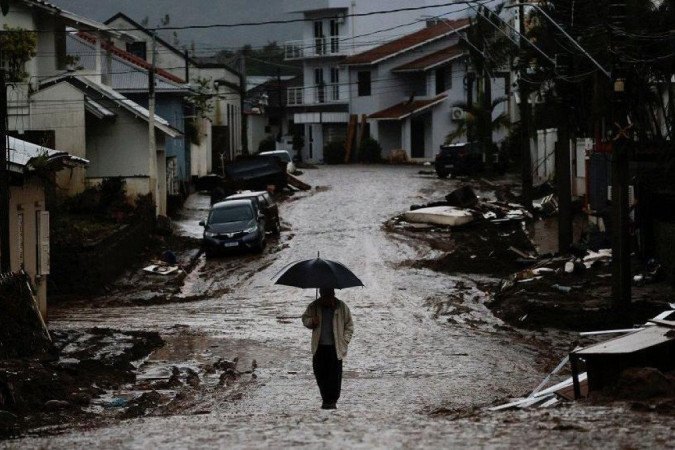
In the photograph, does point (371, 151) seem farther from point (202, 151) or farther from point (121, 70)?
point (121, 70)

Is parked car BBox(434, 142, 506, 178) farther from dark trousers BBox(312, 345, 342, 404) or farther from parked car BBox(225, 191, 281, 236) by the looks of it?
dark trousers BBox(312, 345, 342, 404)

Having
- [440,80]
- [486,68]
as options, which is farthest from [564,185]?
[440,80]

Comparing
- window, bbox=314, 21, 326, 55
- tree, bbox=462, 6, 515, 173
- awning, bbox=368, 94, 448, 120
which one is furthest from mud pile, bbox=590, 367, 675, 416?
window, bbox=314, 21, 326, 55

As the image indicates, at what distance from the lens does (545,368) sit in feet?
66.6

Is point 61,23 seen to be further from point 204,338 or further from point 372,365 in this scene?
point 372,365

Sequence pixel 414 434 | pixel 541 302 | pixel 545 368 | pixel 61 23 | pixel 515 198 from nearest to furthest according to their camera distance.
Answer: pixel 414 434 < pixel 545 368 < pixel 541 302 < pixel 61 23 < pixel 515 198

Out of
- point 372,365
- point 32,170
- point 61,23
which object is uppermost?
point 61,23

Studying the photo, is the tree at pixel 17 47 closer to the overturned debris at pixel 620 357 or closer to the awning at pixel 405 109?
the overturned debris at pixel 620 357

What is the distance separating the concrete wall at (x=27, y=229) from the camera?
25453 mm

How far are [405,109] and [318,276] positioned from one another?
70.4 m

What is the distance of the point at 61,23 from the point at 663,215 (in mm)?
23844

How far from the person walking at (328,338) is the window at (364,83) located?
245 ft

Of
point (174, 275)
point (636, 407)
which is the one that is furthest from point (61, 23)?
point (636, 407)

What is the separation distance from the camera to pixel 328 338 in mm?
15562
